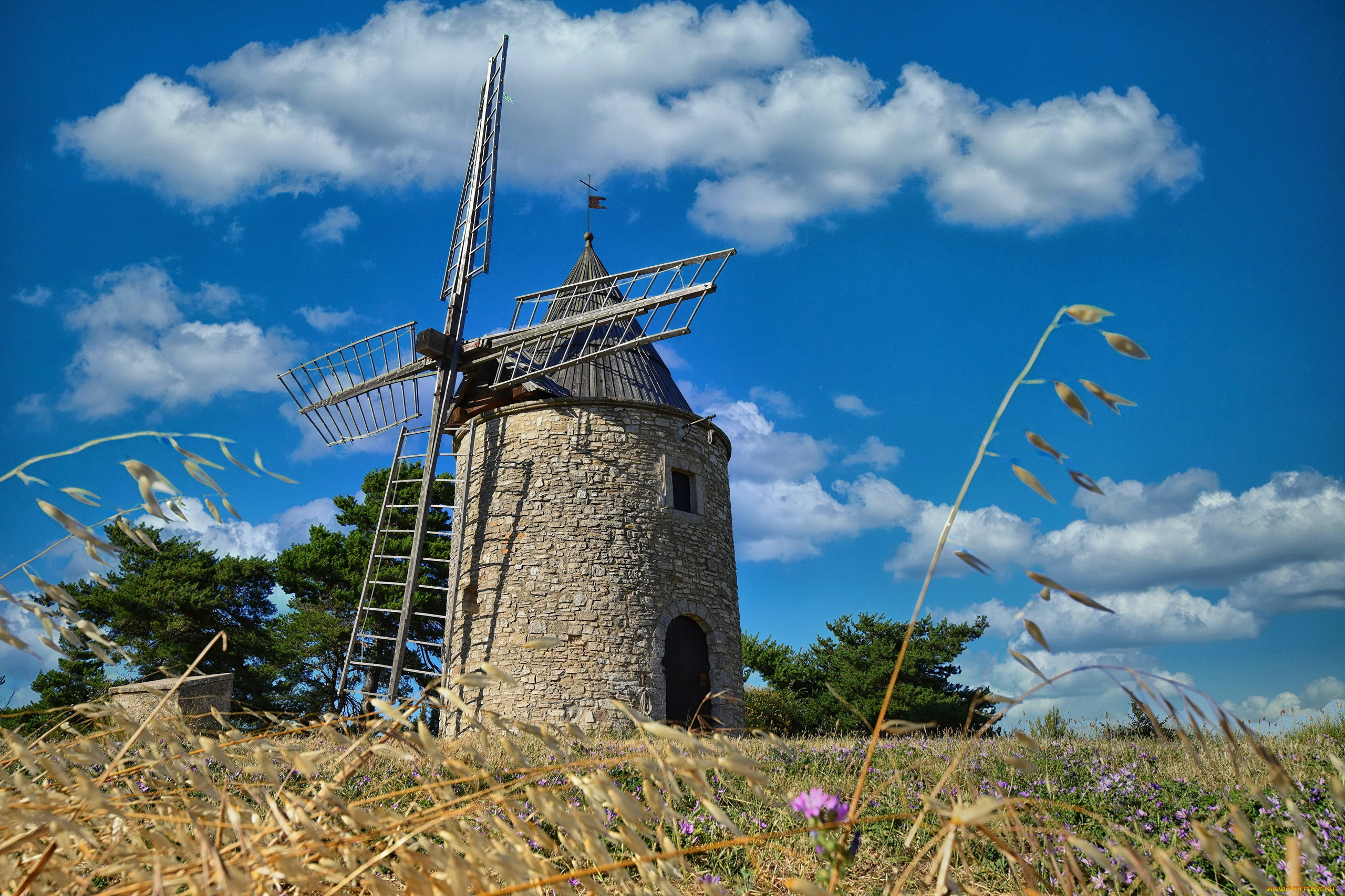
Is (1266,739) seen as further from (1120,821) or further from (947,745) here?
(1120,821)

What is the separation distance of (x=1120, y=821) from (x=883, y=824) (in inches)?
46.3

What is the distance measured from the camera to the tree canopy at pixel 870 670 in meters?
18.1

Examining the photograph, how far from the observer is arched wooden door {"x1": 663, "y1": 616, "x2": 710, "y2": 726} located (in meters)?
10.9

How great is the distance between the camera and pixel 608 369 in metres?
12.5

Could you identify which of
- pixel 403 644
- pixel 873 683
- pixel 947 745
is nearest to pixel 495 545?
pixel 403 644

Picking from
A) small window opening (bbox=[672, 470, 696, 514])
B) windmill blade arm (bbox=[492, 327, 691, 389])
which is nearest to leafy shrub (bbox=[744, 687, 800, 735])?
small window opening (bbox=[672, 470, 696, 514])

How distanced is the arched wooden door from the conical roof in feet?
10.8

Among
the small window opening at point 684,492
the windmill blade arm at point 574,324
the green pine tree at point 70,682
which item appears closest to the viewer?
the windmill blade arm at point 574,324

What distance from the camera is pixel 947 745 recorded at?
20.7 ft

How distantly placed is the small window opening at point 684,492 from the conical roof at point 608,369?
3.35 ft

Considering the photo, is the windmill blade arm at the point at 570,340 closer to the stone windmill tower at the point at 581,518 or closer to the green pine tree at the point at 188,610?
the stone windmill tower at the point at 581,518

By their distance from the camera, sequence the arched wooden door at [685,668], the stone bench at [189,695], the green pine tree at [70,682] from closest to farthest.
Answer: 1. the stone bench at [189,695]
2. the arched wooden door at [685,668]
3. the green pine tree at [70,682]

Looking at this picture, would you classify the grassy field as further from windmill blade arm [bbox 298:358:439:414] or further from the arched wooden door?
windmill blade arm [bbox 298:358:439:414]

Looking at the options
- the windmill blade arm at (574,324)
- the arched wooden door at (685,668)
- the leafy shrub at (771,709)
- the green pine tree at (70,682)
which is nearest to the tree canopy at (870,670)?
the leafy shrub at (771,709)
